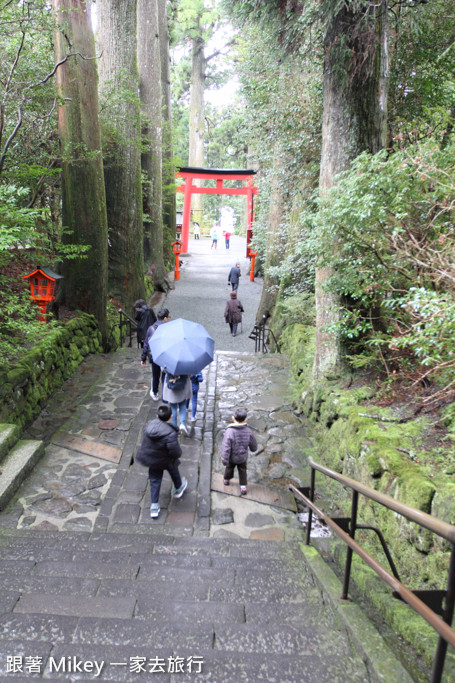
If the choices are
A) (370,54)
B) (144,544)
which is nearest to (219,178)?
(370,54)

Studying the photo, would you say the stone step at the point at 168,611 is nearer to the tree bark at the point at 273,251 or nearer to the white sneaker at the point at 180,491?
the white sneaker at the point at 180,491

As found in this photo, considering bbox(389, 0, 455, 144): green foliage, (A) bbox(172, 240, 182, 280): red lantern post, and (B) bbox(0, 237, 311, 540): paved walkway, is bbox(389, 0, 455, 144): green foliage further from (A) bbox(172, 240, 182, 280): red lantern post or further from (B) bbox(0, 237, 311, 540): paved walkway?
(A) bbox(172, 240, 182, 280): red lantern post

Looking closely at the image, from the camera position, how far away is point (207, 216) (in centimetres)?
4872

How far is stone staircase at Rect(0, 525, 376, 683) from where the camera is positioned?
2207mm

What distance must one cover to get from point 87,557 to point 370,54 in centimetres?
646

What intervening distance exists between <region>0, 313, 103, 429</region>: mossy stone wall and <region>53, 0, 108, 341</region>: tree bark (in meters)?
0.74

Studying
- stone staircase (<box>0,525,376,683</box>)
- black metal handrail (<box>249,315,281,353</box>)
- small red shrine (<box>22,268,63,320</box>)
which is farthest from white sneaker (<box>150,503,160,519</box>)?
black metal handrail (<box>249,315,281,353</box>)

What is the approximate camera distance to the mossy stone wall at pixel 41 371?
5605mm

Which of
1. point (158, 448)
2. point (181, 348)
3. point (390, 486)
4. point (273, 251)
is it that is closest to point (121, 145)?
point (273, 251)

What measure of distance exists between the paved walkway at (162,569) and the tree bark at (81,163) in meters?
3.22

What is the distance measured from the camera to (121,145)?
11.5 m

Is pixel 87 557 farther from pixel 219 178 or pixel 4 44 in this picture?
pixel 219 178

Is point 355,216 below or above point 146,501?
above

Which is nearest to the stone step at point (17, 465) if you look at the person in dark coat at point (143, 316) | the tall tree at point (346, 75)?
the tall tree at point (346, 75)
